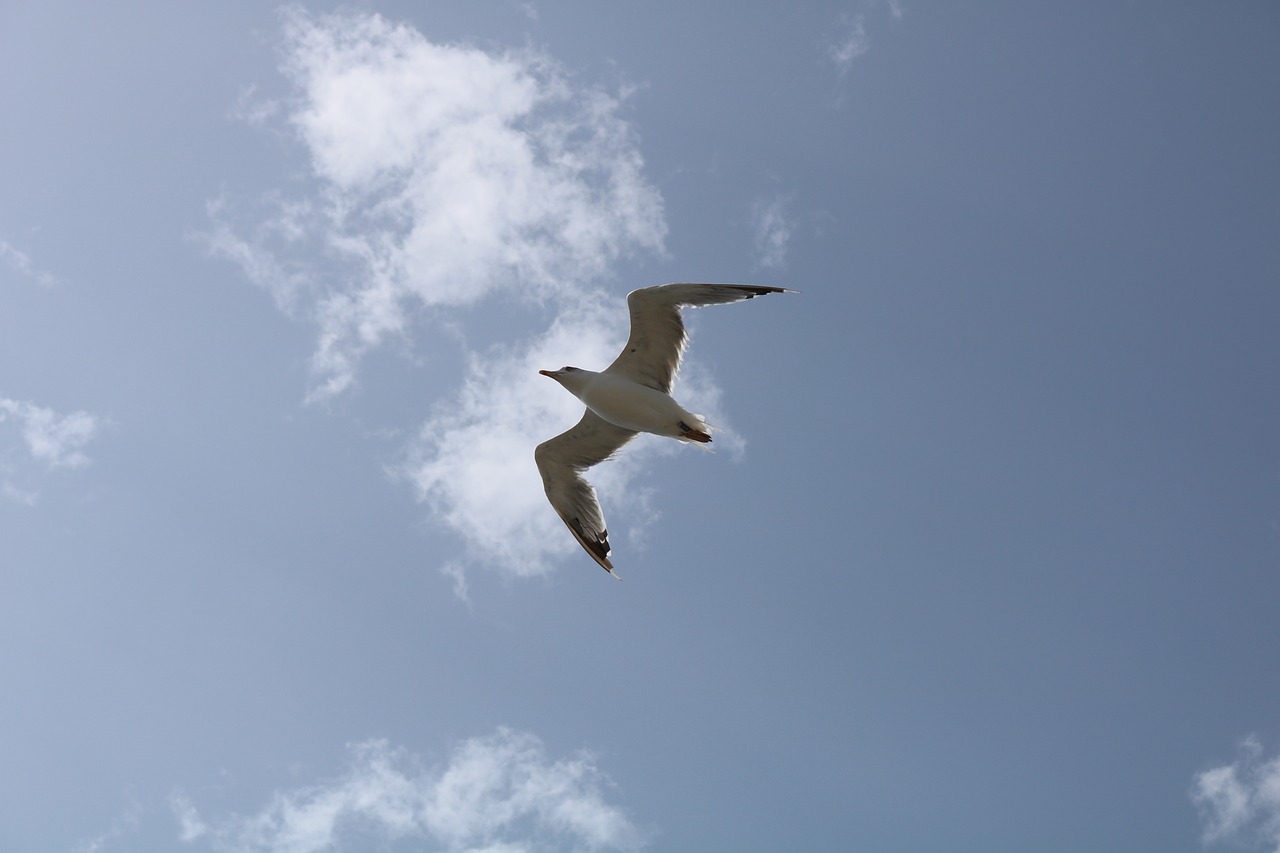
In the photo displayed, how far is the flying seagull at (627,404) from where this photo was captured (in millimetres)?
12508

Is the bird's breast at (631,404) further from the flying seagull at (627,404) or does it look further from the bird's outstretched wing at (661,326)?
the bird's outstretched wing at (661,326)

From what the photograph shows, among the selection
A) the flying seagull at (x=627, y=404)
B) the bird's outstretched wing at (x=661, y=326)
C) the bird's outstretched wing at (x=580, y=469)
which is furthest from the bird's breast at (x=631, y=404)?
the bird's outstretched wing at (x=580, y=469)

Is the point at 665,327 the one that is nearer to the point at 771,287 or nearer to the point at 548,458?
the point at 771,287

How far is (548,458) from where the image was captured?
14094mm

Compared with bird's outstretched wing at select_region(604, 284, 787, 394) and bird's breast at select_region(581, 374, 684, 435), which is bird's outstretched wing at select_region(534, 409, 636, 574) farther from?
bird's outstretched wing at select_region(604, 284, 787, 394)

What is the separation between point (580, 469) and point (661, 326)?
8.95 ft

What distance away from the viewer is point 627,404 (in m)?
12.9

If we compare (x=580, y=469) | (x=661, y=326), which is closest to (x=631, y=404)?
(x=661, y=326)

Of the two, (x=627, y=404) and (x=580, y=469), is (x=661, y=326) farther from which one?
(x=580, y=469)

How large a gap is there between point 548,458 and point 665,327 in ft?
9.37

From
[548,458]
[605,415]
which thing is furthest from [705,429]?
[548,458]

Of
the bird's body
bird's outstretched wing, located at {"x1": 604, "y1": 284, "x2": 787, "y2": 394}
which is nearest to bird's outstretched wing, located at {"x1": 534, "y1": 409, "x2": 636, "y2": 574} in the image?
the bird's body

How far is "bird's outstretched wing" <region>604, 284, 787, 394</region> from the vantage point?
40.2ft

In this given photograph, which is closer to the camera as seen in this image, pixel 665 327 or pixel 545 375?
pixel 665 327
